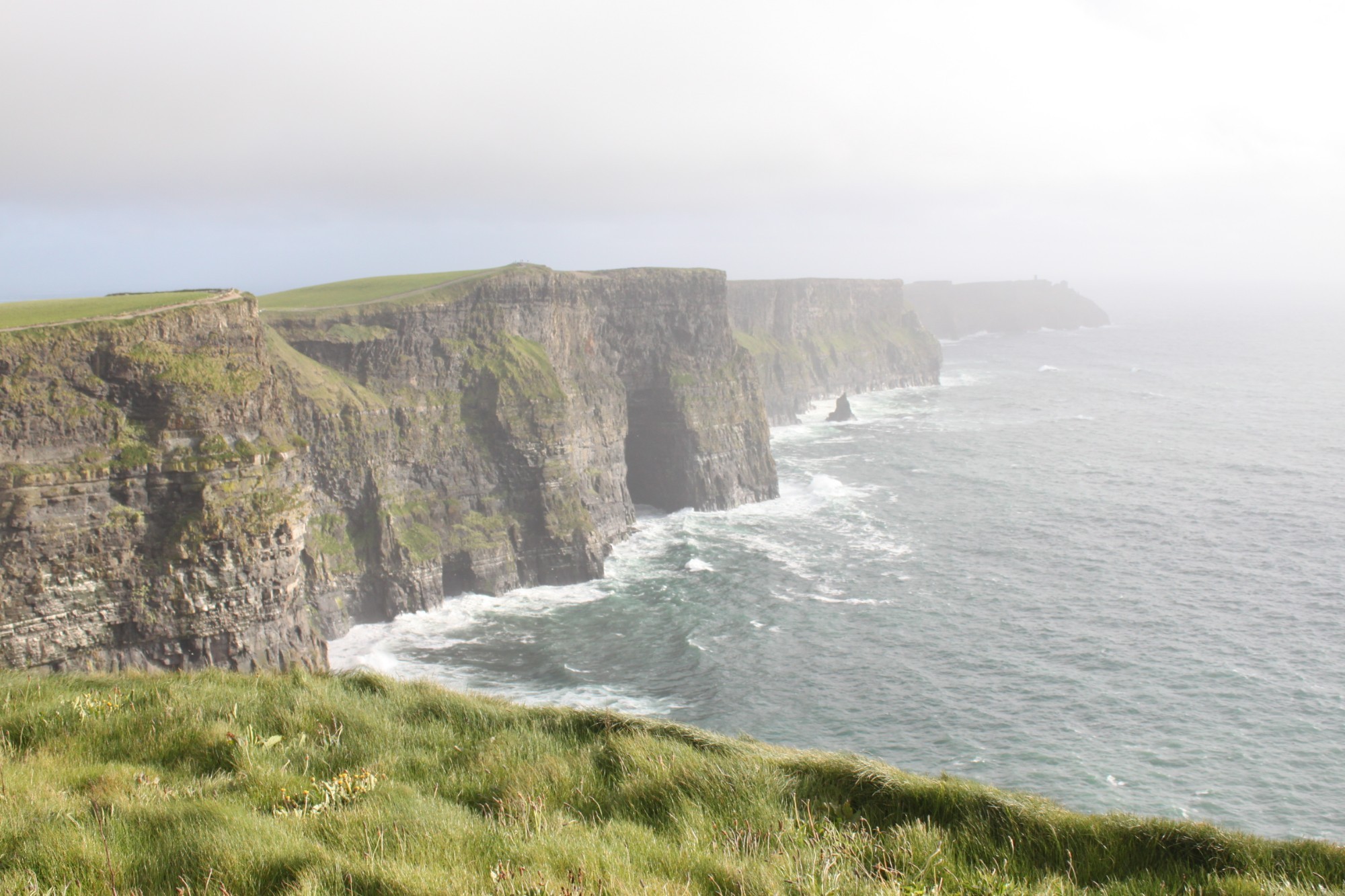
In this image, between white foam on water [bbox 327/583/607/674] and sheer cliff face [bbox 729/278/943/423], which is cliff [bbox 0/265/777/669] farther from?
sheer cliff face [bbox 729/278/943/423]

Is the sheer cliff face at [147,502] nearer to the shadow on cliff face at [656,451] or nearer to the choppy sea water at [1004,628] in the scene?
the choppy sea water at [1004,628]

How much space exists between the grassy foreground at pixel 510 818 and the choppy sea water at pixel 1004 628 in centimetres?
2637

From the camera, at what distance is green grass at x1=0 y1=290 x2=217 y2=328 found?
1507 inches

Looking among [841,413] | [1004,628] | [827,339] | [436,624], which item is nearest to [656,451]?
[436,624]

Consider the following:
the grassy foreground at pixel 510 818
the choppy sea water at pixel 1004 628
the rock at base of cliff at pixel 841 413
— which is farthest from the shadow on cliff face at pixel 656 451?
the grassy foreground at pixel 510 818

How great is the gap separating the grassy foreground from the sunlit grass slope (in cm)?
5416

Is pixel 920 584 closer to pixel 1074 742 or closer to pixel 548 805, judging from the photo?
pixel 1074 742

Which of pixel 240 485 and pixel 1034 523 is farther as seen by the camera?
pixel 1034 523

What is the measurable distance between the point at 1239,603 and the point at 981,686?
21.2 metres

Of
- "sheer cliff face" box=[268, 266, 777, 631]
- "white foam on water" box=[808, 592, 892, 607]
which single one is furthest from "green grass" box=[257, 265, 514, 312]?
"white foam on water" box=[808, 592, 892, 607]

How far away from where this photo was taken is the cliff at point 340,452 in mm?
35219

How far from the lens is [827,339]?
489ft

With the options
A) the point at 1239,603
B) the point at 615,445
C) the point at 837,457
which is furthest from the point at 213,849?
the point at 837,457

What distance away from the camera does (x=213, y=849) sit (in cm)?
700
